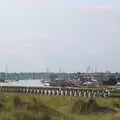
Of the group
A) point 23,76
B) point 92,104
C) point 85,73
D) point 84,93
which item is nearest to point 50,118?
point 92,104

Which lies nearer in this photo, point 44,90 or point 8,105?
point 8,105

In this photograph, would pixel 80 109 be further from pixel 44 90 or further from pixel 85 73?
pixel 85 73

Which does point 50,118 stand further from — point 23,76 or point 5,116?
point 23,76

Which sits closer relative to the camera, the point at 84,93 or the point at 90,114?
the point at 90,114

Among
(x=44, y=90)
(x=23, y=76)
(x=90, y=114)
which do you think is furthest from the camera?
(x=23, y=76)

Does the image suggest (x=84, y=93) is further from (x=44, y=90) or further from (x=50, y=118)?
(x=50, y=118)

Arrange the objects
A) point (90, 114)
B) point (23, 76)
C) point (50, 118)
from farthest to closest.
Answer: point (23, 76), point (90, 114), point (50, 118)

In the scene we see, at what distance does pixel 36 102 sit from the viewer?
103ft

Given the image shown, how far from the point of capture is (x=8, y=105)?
31.3 meters

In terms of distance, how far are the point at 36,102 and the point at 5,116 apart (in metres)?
6.93

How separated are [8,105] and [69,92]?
57.7 feet

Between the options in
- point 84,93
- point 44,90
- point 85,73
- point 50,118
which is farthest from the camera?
point 85,73

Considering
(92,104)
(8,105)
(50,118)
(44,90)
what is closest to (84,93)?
(44,90)

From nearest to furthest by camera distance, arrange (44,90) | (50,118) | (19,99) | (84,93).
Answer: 1. (50,118)
2. (19,99)
3. (84,93)
4. (44,90)
